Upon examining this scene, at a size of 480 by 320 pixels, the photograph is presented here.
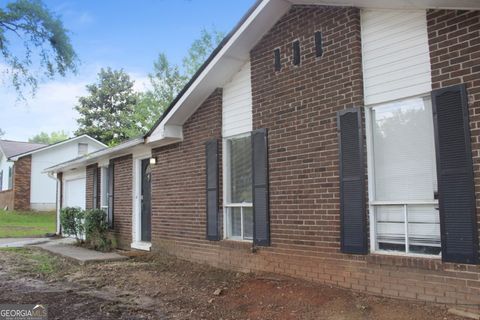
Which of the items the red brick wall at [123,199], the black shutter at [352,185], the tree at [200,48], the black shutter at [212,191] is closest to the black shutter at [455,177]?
the black shutter at [352,185]

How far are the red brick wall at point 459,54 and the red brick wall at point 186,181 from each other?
14.4ft

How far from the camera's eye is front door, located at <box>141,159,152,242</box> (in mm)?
11305

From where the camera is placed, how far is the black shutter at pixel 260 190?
7.29m

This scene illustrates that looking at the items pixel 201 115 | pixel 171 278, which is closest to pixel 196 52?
pixel 201 115

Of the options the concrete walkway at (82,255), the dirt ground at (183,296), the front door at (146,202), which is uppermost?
the front door at (146,202)

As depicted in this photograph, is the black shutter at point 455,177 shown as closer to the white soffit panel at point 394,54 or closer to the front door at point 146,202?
the white soffit panel at point 394,54

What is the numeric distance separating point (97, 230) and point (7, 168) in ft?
74.5

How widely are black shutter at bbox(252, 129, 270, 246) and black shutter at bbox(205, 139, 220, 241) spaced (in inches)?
44.9

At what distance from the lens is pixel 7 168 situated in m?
31.3

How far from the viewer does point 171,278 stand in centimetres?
816

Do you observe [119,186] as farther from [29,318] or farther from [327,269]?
[327,269]

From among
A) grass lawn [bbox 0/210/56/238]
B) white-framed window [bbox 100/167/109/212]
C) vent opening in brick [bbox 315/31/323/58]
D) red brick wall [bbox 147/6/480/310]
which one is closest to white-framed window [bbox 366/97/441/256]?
red brick wall [bbox 147/6/480/310]

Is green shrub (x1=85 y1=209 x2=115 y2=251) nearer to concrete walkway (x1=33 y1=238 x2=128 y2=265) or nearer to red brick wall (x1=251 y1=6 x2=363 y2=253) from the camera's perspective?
concrete walkway (x1=33 y1=238 x2=128 y2=265)

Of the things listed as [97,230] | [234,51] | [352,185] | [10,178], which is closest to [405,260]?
[352,185]
